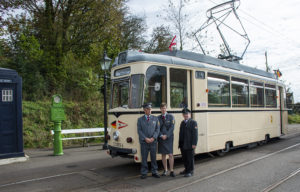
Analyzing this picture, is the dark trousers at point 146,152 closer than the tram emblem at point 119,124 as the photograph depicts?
Yes

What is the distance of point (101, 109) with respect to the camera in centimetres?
1680

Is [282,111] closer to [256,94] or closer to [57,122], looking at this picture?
[256,94]

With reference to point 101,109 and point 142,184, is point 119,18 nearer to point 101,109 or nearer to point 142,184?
point 101,109

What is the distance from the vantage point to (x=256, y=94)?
35.8 feet

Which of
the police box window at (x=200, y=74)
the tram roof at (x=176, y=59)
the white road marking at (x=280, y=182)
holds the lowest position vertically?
the white road marking at (x=280, y=182)

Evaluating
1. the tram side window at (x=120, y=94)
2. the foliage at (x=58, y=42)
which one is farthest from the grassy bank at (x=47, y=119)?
the tram side window at (x=120, y=94)

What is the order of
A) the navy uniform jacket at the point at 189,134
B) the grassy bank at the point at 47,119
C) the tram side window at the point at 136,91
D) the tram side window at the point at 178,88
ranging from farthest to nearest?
1. the grassy bank at the point at 47,119
2. the tram side window at the point at 178,88
3. the tram side window at the point at 136,91
4. the navy uniform jacket at the point at 189,134

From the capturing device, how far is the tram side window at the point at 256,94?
10.6 m

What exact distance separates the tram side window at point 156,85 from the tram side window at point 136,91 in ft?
0.46

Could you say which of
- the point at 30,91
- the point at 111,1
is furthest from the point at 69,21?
the point at 30,91

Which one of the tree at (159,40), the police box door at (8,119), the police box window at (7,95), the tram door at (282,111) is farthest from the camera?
the tree at (159,40)

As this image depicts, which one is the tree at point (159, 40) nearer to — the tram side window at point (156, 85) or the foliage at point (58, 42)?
the foliage at point (58, 42)

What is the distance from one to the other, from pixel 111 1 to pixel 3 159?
523 inches

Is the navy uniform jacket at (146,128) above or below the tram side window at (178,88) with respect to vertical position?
below
